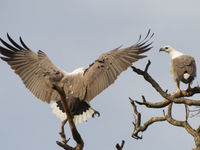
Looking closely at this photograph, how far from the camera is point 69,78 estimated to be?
7.74 m

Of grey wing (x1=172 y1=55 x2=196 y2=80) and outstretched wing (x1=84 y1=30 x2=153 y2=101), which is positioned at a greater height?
outstretched wing (x1=84 y1=30 x2=153 y2=101)

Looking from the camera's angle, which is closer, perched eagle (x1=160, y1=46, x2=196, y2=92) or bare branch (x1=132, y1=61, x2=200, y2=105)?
bare branch (x1=132, y1=61, x2=200, y2=105)

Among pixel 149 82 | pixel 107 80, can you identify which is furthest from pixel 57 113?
pixel 149 82

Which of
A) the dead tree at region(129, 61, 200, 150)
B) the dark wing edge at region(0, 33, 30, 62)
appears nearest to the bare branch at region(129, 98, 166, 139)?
the dead tree at region(129, 61, 200, 150)

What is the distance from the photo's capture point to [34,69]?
8.64 metres

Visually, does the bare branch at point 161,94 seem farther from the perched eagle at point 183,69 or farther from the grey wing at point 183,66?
the grey wing at point 183,66

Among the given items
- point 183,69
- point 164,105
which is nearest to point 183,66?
point 183,69

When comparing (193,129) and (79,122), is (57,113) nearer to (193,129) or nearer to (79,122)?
(79,122)

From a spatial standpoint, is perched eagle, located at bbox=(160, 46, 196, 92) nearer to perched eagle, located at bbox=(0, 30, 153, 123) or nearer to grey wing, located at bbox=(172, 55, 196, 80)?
grey wing, located at bbox=(172, 55, 196, 80)

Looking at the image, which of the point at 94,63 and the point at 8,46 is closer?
the point at 94,63

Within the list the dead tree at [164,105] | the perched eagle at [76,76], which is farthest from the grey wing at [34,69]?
the dead tree at [164,105]

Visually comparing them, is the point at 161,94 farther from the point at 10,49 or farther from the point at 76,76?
the point at 10,49

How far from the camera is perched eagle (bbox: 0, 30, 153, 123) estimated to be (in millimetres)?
7387

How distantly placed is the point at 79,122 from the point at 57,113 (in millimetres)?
375
